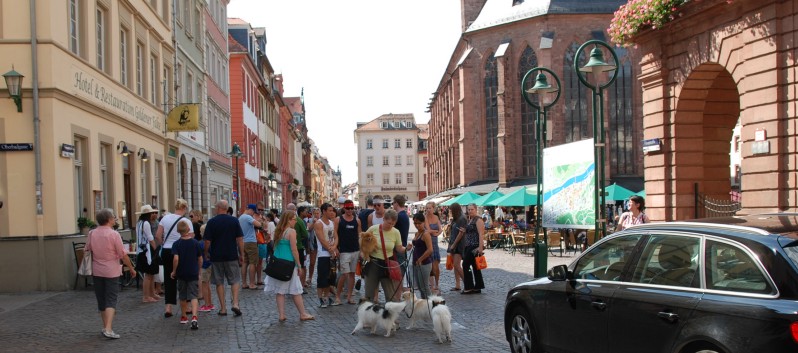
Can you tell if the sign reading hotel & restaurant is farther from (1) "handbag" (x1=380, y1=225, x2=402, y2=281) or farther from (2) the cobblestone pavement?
(1) "handbag" (x1=380, y1=225, x2=402, y2=281)

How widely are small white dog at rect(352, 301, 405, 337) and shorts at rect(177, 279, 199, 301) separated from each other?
8.31 ft

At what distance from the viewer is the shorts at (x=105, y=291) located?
10.1m

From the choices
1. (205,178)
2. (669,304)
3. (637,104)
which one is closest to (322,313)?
(669,304)

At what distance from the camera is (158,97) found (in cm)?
2583

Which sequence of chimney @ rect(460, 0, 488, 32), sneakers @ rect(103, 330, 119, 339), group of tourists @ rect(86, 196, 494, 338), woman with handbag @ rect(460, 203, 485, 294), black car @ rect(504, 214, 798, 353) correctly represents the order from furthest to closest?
chimney @ rect(460, 0, 488, 32)
woman with handbag @ rect(460, 203, 485, 294)
group of tourists @ rect(86, 196, 494, 338)
sneakers @ rect(103, 330, 119, 339)
black car @ rect(504, 214, 798, 353)

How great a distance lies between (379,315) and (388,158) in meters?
122

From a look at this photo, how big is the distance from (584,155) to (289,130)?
68.0m

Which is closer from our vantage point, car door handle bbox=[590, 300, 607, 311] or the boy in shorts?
car door handle bbox=[590, 300, 607, 311]

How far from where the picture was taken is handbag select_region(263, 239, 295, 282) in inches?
438

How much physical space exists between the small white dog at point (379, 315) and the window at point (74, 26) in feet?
36.1

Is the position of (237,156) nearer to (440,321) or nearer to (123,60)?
(123,60)

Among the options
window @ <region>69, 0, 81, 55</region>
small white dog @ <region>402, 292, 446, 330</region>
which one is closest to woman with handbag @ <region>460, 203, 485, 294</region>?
small white dog @ <region>402, 292, 446, 330</region>

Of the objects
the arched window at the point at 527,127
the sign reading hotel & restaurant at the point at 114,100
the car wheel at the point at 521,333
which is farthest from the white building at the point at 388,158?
the car wheel at the point at 521,333

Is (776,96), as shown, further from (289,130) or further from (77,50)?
(289,130)
